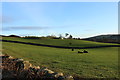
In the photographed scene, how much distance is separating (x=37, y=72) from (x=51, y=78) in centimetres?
100

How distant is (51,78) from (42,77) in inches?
20.0

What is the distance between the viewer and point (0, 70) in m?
9.67

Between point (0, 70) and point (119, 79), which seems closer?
point (119, 79)

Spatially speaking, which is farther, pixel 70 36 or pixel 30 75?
pixel 70 36

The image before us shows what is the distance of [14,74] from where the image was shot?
8.59m

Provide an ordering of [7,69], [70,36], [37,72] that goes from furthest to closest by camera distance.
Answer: [70,36]
[7,69]
[37,72]

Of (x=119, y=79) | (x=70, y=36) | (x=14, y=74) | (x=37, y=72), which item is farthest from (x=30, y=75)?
(x=70, y=36)

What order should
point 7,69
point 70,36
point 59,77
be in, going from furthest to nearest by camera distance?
point 70,36 → point 7,69 → point 59,77

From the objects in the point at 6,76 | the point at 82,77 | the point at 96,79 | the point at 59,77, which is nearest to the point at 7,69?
the point at 6,76

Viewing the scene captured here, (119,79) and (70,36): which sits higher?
(70,36)

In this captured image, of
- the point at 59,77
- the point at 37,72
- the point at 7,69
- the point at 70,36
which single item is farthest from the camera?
the point at 70,36

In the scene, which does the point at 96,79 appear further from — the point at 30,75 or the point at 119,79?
the point at 30,75

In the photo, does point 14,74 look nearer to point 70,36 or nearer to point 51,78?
point 51,78

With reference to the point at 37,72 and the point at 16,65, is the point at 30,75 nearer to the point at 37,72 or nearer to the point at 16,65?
the point at 37,72
